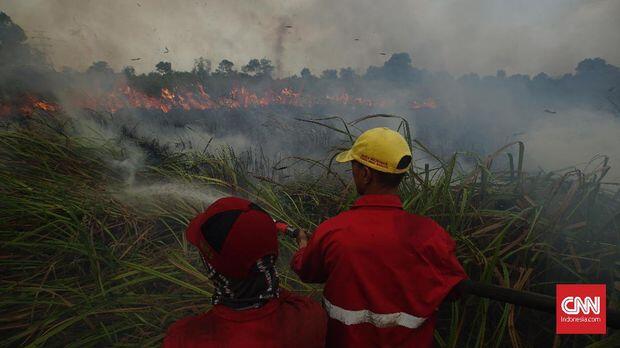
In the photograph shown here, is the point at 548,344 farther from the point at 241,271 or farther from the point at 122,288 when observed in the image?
the point at 122,288

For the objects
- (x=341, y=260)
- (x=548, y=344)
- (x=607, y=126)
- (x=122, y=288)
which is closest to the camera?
(x=341, y=260)

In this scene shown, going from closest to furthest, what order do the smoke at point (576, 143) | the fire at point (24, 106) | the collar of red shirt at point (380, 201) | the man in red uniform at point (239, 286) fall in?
the man in red uniform at point (239, 286) < the collar of red shirt at point (380, 201) < the fire at point (24, 106) < the smoke at point (576, 143)

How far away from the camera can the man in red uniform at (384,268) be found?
1.52 metres

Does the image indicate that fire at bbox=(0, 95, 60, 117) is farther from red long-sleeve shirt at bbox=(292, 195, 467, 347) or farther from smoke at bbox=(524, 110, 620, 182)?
smoke at bbox=(524, 110, 620, 182)

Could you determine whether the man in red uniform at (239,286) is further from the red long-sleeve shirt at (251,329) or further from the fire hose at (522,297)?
the fire hose at (522,297)

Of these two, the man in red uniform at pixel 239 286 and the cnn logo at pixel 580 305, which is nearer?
the man in red uniform at pixel 239 286

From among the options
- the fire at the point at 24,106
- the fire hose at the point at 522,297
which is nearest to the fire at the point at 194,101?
the fire at the point at 24,106

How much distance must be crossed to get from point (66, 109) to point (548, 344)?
860 centimetres

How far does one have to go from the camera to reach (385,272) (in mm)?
1530

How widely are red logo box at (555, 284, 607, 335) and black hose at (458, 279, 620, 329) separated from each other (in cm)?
27

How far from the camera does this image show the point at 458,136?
53.0 feet

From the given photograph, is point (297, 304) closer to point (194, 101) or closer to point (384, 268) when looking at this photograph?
point (384, 268)

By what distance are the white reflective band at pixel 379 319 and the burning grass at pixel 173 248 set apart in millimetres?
620

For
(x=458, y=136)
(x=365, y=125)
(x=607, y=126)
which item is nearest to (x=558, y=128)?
(x=607, y=126)
